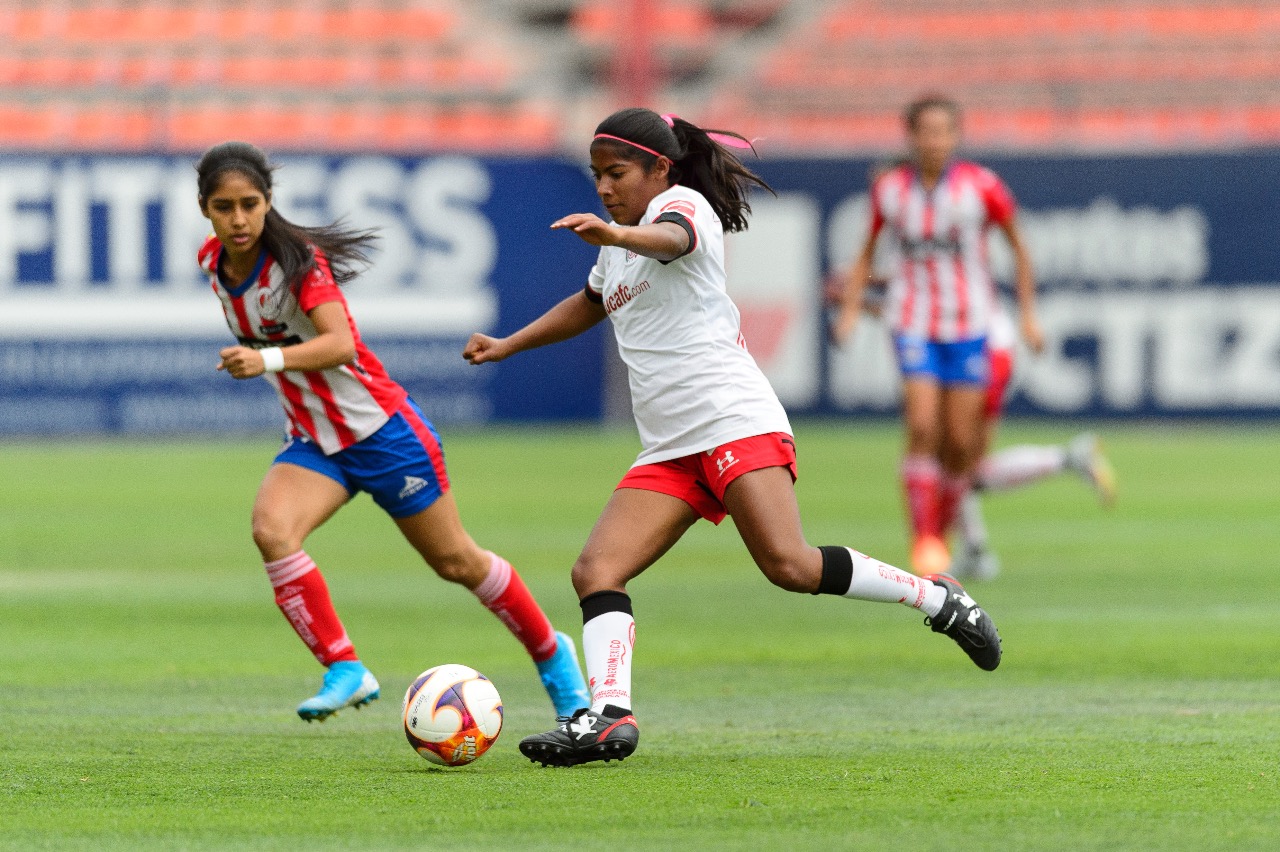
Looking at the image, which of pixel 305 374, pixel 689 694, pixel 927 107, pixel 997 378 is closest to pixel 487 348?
pixel 305 374

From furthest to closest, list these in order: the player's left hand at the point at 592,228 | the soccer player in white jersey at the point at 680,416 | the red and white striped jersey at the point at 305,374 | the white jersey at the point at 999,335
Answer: the white jersey at the point at 999,335 → the red and white striped jersey at the point at 305,374 → the soccer player in white jersey at the point at 680,416 → the player's left hand at the point at 592,228

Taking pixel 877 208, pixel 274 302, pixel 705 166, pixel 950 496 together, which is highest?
pixel 705 166

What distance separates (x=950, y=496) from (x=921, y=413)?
67 cm

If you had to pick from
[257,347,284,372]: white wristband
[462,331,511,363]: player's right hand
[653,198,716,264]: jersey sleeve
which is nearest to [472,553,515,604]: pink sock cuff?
[462,331,511,363]: player's right hand

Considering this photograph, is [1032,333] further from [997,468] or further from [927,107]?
[927,107]

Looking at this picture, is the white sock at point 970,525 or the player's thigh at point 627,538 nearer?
the player's thigh at point 627,538

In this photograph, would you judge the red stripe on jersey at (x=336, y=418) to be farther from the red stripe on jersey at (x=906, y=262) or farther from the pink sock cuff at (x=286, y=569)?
the red stripe on jersey at (x=906, y=262)

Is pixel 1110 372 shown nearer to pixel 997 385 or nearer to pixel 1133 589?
pixel 997 385

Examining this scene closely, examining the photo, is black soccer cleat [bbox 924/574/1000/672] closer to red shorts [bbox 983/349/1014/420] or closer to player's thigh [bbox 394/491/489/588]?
player's thigh [bbox 394/491/489/588]

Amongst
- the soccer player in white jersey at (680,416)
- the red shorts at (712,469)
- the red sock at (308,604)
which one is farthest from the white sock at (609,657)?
the red sock at (308,604)

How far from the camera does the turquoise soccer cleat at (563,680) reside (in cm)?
641

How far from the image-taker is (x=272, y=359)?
6.04 metres

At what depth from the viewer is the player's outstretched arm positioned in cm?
620

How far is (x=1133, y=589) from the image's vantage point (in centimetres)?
1012
